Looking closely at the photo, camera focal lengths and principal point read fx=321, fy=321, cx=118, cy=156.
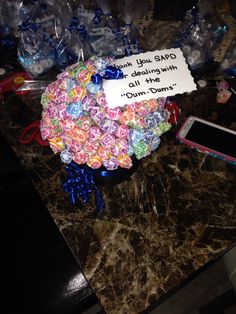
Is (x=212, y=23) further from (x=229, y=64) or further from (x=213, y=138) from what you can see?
(x=213, y=138)

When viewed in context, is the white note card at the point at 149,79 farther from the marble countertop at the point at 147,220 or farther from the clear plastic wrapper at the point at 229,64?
the clear plastic wrapper at the point at 229,64

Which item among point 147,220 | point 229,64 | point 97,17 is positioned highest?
point 97,17

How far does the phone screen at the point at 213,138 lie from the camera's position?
3.10ft

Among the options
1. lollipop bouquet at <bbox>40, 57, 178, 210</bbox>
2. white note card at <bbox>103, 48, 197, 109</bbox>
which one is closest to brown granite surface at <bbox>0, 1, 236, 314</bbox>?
lollipop bouquet at <bbox>40, 57, 178, 210</bbox>

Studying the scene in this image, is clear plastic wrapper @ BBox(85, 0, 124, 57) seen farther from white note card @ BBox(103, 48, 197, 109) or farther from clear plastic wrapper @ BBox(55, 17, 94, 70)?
white note card @ BBox(103, 48, 197, 109)

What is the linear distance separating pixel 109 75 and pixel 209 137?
0.41m

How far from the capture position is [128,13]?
1289 mm

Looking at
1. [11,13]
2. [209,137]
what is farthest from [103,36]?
[209,137]

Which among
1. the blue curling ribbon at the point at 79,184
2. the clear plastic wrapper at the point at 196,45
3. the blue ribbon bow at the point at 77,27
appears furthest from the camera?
the clear plastic wrapper at the point at 196,45

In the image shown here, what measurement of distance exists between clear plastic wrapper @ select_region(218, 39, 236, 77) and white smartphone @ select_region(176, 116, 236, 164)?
293 mm

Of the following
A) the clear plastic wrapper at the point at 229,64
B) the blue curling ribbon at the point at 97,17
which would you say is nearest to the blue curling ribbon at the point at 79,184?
the blue curling ribbon at the point at 97,17

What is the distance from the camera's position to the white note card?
27.8 inches

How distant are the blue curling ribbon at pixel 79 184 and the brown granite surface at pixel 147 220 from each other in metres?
0.02

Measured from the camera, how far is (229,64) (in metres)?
1.17
